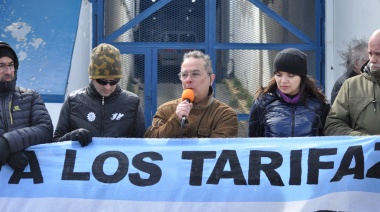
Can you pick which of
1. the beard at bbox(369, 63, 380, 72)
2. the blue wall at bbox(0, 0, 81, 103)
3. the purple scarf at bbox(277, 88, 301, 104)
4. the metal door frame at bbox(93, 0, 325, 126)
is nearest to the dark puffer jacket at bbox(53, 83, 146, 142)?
the purple scarf at bbox(277, 88, 301, 104)

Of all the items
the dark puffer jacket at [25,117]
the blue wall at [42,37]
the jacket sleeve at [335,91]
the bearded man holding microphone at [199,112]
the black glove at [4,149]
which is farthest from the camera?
the blue wall at [42,37]

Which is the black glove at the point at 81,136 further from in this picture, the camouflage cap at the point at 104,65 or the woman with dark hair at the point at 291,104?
the woman with dark hair at the point at 291,104

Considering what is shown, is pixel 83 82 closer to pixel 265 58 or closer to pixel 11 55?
pixel 265 58

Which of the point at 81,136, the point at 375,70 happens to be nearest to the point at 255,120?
the point at 375,70

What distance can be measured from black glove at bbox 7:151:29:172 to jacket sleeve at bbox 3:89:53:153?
0.05 meters

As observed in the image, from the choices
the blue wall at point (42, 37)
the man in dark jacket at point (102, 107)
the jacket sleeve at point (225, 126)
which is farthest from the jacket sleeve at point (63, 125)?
the blue wall at point (42, 37)

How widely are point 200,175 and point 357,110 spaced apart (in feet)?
3.70

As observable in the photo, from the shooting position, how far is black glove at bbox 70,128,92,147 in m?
4.71

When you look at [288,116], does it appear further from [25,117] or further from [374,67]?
[25,117]

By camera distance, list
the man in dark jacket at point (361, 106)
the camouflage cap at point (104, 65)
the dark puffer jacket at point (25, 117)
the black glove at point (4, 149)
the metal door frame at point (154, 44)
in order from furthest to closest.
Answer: the metal door frame at point (154, 44) → the camouflage cap at point (104, 65) → the dark puffer jacket at point (25, 117) → the man in dark jacket at point (361, 106) → the black glove at point (4, 149)

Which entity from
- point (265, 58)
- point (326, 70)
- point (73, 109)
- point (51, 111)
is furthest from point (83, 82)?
point (73, 109)

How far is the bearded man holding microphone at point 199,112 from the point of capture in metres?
4.87

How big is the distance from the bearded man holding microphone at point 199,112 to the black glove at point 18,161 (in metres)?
0.87

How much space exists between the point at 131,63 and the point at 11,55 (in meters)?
5.76
